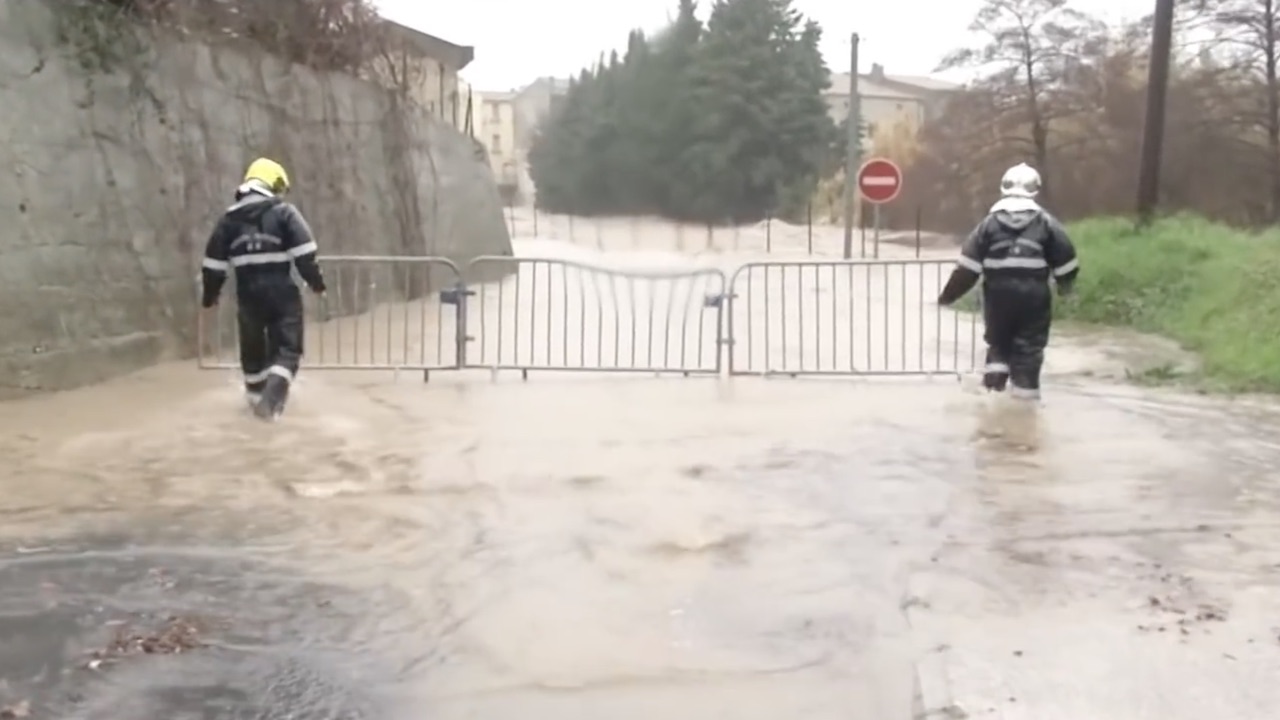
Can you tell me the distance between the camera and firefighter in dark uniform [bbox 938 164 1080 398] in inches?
382

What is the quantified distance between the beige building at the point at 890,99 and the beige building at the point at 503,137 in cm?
932

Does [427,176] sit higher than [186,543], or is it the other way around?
[427,176]

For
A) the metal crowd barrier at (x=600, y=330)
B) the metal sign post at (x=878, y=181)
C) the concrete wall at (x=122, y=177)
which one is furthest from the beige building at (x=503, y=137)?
the concrete wall at (x=122, y=177)

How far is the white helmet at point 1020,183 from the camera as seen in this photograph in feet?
32.4

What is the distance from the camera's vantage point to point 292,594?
5.50 m

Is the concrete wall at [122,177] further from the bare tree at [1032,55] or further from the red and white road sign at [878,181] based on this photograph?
the bare tree at [1032,55]

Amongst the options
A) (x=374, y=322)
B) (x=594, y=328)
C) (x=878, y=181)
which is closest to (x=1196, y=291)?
(x=594, y=328)

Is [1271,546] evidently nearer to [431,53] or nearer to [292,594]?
[292,594]

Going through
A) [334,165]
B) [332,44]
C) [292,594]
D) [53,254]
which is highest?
[332,44]

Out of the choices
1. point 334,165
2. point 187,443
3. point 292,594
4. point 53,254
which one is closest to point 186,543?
point 292,594

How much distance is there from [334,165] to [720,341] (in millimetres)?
5895

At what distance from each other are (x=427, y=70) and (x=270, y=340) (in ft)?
43.6

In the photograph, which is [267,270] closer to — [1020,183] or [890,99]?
[1020,183]

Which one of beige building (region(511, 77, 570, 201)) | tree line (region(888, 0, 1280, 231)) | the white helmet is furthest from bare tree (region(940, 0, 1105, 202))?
the white helmet
